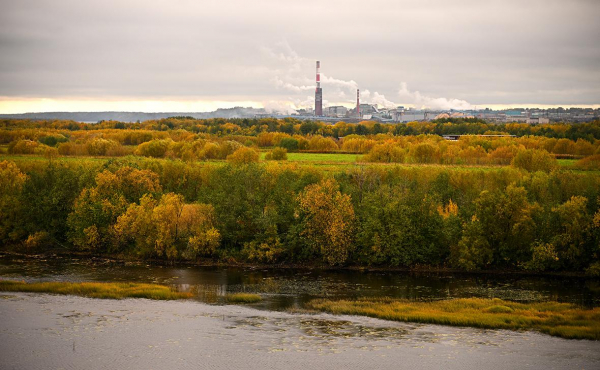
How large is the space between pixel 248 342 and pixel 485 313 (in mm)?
13808

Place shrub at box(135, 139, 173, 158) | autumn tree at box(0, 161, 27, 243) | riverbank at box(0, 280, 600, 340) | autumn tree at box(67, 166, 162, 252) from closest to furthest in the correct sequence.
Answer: riverbank at box(0, 280, 600, 340) → autumn tree at box(67, 166, 162, 252) → autumn tree at box(0, 161, 27, 243) → shrub at box(135, 139, 173, 158)

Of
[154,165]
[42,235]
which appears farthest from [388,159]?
[42,235]

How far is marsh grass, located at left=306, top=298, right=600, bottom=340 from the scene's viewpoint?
3519 centimetres

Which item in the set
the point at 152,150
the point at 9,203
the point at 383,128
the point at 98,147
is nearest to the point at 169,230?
the point at 9,203

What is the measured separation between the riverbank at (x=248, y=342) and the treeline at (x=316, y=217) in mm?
14471

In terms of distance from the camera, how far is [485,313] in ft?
123

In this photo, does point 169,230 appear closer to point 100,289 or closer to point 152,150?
point 100,289

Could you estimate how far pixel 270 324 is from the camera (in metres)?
35.5

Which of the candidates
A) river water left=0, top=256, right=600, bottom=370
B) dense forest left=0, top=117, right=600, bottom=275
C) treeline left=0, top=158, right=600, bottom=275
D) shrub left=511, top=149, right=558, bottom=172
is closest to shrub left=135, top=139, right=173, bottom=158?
dense forest left=0, top=117, right=600, bottom=275

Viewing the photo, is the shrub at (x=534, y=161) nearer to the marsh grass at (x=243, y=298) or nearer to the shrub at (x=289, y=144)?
the marsh grass at (x=243, y=298)

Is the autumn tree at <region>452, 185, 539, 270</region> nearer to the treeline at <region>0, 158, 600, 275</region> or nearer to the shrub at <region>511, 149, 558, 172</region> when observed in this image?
the treeline at <region>0, 158, 600, 275</region>

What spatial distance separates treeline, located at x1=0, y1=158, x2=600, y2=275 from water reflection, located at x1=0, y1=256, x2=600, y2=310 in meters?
2.04

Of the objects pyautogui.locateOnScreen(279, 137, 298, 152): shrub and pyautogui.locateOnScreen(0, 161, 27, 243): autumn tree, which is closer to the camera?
pyautogui.locateOnScreen(0, 161, 27, 243): autumn tree

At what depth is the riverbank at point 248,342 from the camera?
30172 mm
